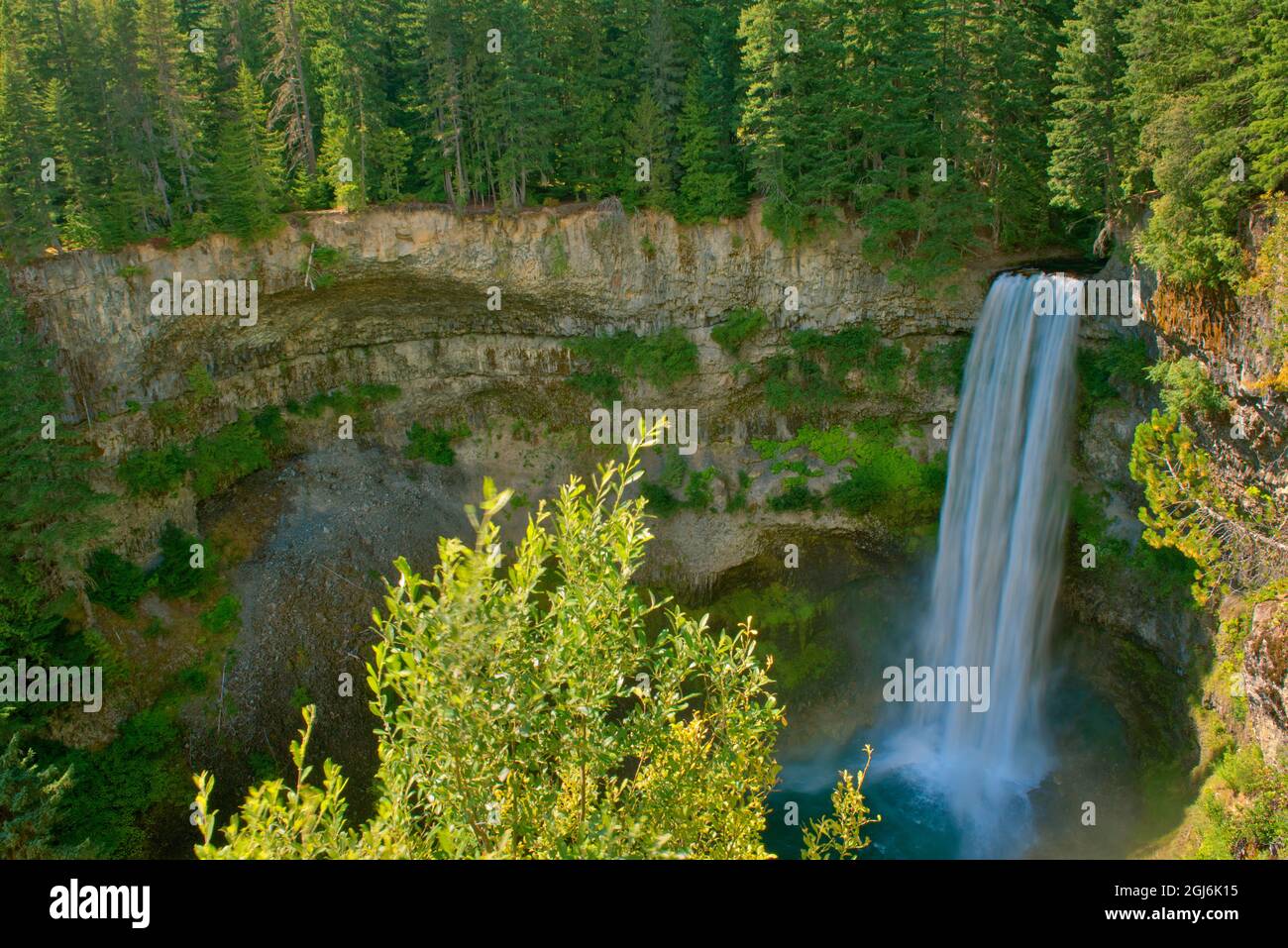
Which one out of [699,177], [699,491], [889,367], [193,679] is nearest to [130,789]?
[193,679]

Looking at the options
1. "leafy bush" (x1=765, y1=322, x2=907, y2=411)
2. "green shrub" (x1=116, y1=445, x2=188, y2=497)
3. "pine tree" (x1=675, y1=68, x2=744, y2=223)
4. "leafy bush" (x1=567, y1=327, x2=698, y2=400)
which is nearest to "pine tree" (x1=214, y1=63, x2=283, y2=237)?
"green shrub" (x1=116, y1=445, x2=188, y2=497)

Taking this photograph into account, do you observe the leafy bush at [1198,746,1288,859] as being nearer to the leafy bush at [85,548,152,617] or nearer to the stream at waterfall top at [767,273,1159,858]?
the stream at waterfall top at [767,273,1159,858]

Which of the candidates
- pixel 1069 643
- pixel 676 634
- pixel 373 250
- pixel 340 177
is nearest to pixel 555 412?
pixel 373 250

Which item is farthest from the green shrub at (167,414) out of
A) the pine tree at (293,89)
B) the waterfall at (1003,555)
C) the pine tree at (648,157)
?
the waterfall at (1003,555)

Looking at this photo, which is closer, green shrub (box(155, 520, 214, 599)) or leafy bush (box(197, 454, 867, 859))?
leafy bush (box(197, 454, 867, 859))

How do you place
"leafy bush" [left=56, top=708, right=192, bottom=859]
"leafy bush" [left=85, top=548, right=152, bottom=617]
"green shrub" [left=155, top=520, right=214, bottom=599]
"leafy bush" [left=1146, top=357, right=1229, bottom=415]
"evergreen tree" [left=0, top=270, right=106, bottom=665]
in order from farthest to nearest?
"green shrub" [left=155, top=520, right=214, bottom=599]
"leafy bush" [left=85, top=548, right=152, bottom=617]
"evergreen tree" [left=0, top=270, right=106, bottom=665]
"leafy bush" [left=56, top=708, right=192, bottom=859]
"leafy bush" [left=1146, top=357, right=1229, bottom=415]

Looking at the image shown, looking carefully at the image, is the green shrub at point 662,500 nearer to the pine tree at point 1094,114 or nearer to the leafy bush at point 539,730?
the pine tree at point 1094,114
